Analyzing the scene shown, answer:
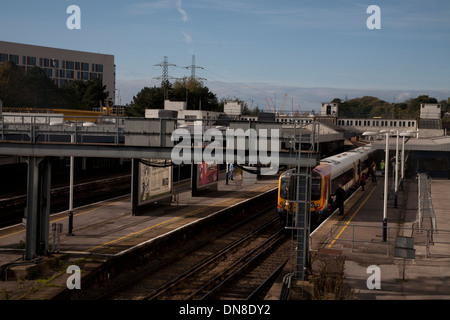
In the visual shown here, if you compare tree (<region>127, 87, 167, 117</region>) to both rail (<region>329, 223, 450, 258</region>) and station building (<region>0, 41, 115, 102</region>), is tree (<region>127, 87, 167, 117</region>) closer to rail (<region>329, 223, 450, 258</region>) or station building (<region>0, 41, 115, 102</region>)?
station building (<region>0, 41, 115, 102</region>)

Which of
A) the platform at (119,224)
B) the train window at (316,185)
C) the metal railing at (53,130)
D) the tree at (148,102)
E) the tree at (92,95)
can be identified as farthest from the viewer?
the tree at (92,95)

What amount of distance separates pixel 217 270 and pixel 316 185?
24.3ft

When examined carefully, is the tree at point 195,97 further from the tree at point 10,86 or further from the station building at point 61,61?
the tree at point 10,86

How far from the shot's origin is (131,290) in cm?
1553

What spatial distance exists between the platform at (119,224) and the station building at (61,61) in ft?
217

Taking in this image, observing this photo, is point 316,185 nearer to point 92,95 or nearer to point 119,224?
point 119,224

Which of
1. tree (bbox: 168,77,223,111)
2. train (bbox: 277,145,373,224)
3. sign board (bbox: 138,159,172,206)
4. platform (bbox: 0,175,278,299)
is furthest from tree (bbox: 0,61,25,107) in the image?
train (bbox: 277,145,373,224)

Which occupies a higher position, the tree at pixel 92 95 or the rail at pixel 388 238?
the tree at pixel 92 95

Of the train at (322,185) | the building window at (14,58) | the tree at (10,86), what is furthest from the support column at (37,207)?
the building window at (14,58)

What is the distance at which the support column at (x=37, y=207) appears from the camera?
16.4m

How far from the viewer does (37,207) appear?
16719 millimetres
